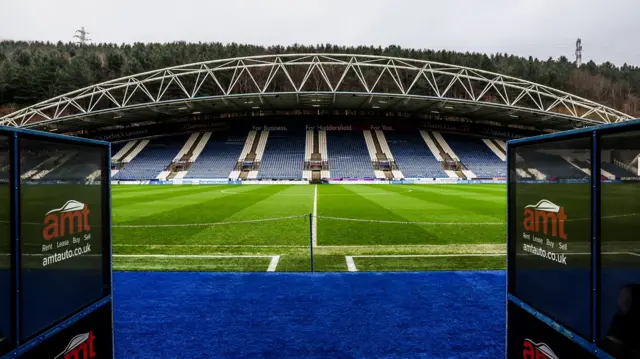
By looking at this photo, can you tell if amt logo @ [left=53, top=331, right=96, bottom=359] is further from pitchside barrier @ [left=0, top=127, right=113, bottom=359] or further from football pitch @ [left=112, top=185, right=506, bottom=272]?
football pitch @ [left=112, top=185, right=506, bottom=272]

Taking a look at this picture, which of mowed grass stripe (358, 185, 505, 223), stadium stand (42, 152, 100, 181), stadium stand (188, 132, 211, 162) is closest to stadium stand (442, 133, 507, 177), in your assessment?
mowed grass stripe (358, 185, 505, 223)

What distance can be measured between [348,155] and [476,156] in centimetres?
1925

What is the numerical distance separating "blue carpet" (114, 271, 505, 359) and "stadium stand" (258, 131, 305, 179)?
147 ft

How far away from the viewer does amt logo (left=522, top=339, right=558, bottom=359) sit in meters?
2.90

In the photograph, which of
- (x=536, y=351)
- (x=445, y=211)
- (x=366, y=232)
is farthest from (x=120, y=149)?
(x=536, y=351)

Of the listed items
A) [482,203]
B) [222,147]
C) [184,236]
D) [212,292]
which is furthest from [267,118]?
[212,292]

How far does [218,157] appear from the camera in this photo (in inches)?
2247

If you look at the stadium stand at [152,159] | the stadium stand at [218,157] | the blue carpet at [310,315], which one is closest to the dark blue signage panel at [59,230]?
the blue carpet at [310,315]

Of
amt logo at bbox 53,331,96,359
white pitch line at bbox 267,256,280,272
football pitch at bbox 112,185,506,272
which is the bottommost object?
white pitch line at bbox 267,256,280,272

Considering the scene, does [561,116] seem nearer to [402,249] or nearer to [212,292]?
[402,249]

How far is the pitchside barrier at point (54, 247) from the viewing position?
2451mm

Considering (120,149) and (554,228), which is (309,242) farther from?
(120,149)

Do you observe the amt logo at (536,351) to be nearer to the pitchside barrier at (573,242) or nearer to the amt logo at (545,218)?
the pitchside barrier at (573,242)

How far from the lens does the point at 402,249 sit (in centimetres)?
1059
